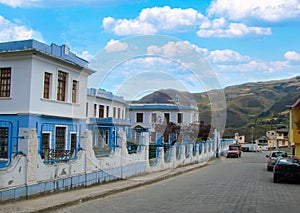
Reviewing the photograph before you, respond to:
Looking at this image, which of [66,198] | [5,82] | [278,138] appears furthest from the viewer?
[278,138]

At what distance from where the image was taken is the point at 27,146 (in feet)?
34.1

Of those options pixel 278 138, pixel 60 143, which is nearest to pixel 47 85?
pixel 60 143

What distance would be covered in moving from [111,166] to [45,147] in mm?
4169

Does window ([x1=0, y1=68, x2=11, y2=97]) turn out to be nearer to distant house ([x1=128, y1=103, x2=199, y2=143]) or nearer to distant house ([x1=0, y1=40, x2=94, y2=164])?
distant house ([x1=0, y1=40, x2=94, y2=164])

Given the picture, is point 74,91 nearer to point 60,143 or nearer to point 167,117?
point 60,143

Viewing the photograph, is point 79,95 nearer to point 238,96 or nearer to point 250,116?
point 250,116

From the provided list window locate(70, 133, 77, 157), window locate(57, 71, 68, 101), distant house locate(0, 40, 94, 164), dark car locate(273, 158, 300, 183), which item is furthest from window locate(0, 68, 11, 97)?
dark car locate(273, 158, 300, 183)

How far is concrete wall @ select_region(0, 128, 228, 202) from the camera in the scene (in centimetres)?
997

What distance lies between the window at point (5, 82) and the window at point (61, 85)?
11.6 ft

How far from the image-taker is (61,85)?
28.2 meters

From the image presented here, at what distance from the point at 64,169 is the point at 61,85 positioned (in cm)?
1685

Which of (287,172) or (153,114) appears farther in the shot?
(153,114)

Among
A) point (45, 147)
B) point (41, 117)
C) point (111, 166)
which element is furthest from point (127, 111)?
point (45, 147)

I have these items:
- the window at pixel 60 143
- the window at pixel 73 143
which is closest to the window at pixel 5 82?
the window at pixel 60 143
